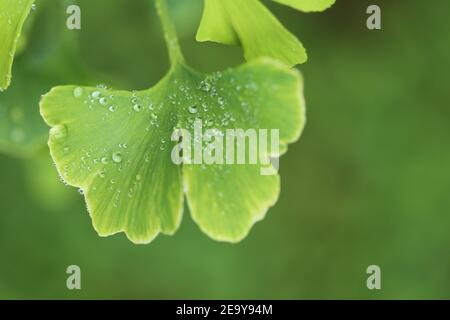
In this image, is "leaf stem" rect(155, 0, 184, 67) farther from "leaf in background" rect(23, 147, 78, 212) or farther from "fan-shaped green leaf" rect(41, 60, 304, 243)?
"leaf in background" rect(23, 147, 78, 212)

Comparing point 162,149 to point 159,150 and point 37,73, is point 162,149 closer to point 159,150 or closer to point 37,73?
point 159,150

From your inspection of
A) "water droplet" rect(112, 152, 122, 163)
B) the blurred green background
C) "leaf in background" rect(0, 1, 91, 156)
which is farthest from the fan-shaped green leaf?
the blurred green background

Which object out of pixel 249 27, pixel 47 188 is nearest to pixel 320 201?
pixel 47 188

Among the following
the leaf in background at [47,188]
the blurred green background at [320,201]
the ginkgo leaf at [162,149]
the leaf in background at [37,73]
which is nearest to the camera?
the ginkgo leaf at [162,149]

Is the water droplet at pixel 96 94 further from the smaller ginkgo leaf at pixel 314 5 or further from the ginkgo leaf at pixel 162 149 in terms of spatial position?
the smaller ginkgo leaf at pixel 314 5

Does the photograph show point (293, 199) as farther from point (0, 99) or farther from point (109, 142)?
point (109, 142)

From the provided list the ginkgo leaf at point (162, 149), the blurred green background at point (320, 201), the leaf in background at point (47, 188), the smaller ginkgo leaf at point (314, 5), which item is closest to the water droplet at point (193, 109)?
the ginkgo leaf at point (162, 149)
